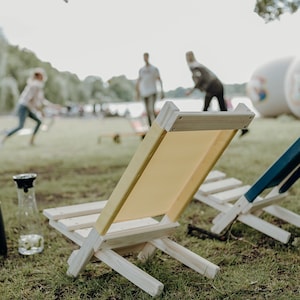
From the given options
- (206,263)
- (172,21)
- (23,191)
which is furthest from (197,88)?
(206,263)

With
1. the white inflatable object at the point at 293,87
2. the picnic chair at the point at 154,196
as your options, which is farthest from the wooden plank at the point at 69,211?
the white inflatable object at the point at 293,87

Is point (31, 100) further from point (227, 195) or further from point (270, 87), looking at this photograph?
point (270, 87)

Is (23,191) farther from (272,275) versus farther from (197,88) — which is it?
(197,88)

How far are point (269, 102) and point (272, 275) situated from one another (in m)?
10.4

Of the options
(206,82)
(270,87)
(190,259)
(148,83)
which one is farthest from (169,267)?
(270,87)

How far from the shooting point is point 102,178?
4.44 metres

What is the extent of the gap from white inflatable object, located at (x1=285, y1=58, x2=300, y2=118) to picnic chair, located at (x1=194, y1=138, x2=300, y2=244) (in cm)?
817

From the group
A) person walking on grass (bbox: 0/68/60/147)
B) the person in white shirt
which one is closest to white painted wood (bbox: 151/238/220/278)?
the person in white shirt

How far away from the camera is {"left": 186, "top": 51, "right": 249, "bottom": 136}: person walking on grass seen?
13.9 ft

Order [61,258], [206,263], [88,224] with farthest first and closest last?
[61,258] < [88,224] < [206,263]

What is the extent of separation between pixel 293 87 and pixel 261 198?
866 centimetres

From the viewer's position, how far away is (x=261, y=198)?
2.55m

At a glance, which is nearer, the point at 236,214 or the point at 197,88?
the point at 236,214

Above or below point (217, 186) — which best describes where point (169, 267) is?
below
